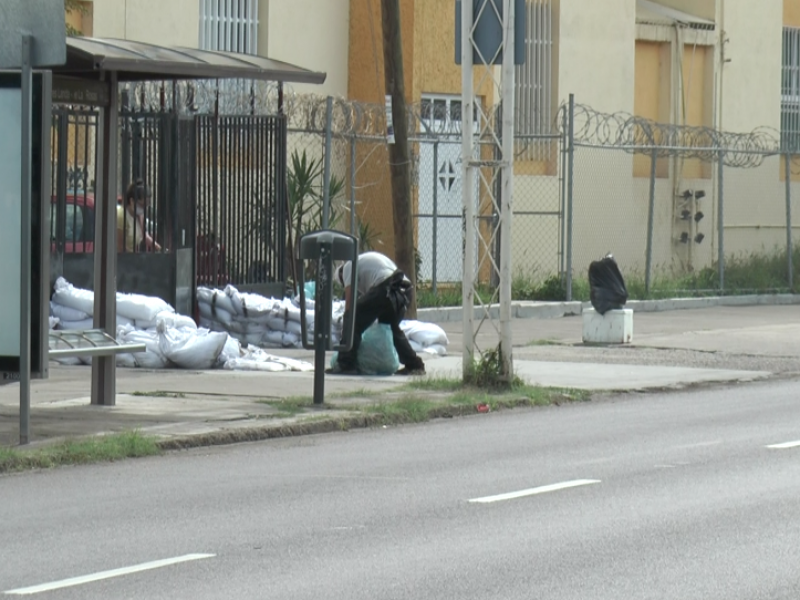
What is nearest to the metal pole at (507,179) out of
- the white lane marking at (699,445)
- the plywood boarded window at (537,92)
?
the white lane marking at (699,445)

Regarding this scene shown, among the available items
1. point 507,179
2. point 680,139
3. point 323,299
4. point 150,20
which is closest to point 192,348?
point 323,299

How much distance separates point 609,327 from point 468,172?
5.93 meters

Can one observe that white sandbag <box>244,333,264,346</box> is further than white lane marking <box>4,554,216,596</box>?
Yes

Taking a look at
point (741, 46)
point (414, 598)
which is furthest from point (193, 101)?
point (741, 46)

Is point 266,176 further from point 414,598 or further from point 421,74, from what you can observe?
point 414,598

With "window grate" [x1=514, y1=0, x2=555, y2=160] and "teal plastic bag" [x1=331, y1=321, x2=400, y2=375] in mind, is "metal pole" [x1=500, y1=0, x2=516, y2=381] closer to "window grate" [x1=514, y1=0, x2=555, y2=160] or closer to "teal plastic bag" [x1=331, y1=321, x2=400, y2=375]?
"teal plastic bag" [x1=331, y1=321, x2=400, y2=375]

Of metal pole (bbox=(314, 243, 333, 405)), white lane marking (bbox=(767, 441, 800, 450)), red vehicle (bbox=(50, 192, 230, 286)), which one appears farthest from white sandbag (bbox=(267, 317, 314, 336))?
white lane marking (bbox=(767, 441, 800, 450))

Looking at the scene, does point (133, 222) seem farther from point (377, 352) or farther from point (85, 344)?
point (85, 344)

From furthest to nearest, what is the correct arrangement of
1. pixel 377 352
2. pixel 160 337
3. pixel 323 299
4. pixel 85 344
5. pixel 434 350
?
pixel 434 350 → pixel 160 337 → pixel 377 352 → pixel 323 299 → pixel 85 344

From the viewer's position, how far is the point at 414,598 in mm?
7000

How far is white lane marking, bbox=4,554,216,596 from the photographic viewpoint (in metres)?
7.16

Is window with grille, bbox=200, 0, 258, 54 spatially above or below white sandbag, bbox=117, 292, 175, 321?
above

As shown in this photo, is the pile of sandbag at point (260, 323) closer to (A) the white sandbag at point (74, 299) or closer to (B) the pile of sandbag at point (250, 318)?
(B) the pile of sandbag at point (250, 318)

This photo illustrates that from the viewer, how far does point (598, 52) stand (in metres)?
32.0
